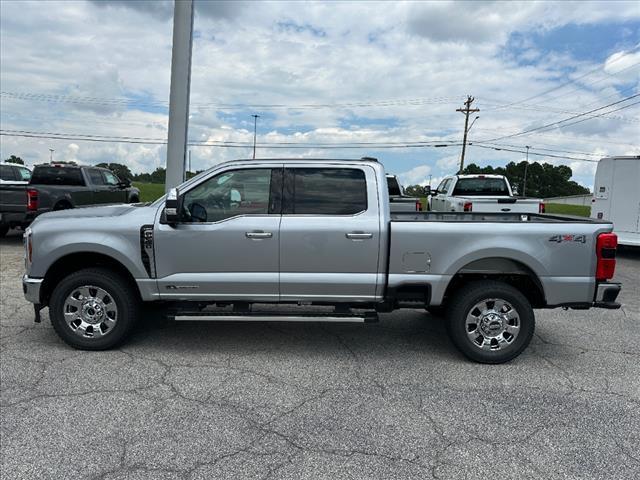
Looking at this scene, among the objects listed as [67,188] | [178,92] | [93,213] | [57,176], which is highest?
[178,92]

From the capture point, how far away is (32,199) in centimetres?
1095

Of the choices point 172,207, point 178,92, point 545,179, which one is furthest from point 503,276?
point 545,179

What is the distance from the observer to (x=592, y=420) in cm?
365

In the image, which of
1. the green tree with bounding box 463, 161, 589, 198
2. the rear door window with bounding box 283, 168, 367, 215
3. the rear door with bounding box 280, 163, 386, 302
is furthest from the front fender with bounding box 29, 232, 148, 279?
the green tree with bounding box 463, 161, 589, 198

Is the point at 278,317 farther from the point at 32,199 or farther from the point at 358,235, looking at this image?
the point at 32,199

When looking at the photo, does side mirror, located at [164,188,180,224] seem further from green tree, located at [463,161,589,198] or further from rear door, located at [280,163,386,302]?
green tree, located at [463,161,589,198]

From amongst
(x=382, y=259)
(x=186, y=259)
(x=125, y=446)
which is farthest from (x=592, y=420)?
(x=186, y=259)

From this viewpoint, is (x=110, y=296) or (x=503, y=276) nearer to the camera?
(x=110, y=296)

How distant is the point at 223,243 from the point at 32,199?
8394 mm

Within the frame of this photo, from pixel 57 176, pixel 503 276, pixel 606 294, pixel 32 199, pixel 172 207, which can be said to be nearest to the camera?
pixel 172 207

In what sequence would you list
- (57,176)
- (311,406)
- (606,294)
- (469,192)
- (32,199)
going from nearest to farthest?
(311,406) → (606,294) → (32,199) → (57,176) → (469,192)

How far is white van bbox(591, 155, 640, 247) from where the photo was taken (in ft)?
38.9

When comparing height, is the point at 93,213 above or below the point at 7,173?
below

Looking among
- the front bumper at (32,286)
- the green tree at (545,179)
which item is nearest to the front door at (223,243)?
the front bumper at (32,286)
